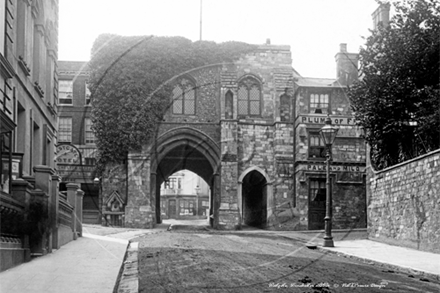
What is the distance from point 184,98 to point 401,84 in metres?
16.2

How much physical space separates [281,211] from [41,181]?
2302 cm

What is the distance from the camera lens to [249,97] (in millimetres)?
35750

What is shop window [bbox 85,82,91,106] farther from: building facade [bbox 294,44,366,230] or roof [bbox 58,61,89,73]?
building facade [bbox 294,44,366,230]

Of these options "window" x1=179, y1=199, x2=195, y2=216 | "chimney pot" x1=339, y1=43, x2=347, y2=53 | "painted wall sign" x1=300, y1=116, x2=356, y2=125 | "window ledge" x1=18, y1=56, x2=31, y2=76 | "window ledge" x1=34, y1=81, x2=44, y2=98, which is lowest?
"window" x1=179, y1=199, x2=195, y2=216

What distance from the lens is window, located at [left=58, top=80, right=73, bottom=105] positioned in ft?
123

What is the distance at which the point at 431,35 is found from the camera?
68.9ft

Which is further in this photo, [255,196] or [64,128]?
[255,196]

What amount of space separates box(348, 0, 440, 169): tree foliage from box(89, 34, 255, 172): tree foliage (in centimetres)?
1361

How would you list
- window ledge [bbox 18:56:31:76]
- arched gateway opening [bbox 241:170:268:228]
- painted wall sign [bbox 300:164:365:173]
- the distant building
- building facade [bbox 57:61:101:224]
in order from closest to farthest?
window ledge [bbox 18:56:31:76], painted wall sign [bbox 300:164:365:173], arched gateway opening [bbox 241:170:268:228], building facade [bbox 57:61:101:224], the distant building

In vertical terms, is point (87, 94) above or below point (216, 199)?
above

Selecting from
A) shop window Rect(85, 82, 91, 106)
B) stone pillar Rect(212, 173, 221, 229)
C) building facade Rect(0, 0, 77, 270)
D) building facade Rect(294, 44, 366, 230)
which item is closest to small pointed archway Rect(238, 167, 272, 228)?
stone pillar Rect(212, 173, 221, 229)

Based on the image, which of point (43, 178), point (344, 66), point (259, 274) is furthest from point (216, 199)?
point (259, 274)

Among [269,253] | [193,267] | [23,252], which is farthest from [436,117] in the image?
[23,252]

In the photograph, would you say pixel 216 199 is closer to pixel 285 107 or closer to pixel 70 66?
pixel 285 107
